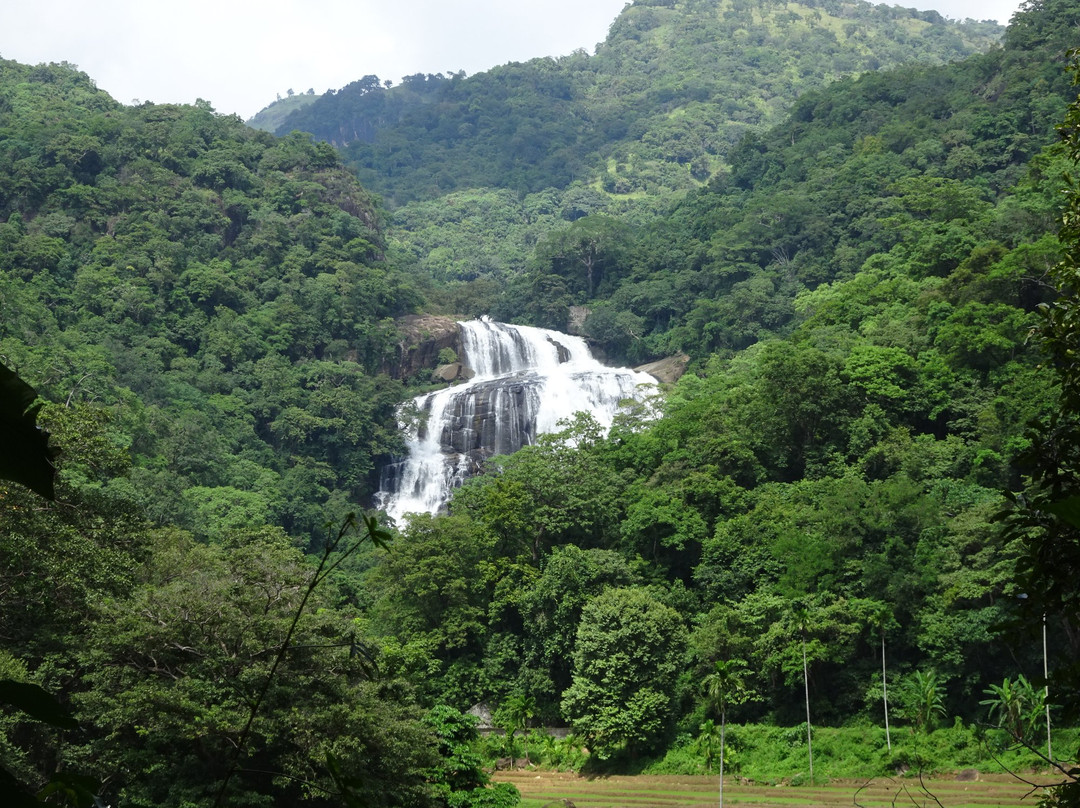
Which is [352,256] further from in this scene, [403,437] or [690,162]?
[690,162]

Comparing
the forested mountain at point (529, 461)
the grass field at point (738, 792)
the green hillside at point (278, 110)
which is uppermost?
the green hillside at point (278, 110)

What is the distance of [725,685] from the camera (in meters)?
23.4

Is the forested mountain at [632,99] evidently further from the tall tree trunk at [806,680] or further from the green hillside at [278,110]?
the tall tree trunk at [806,680]

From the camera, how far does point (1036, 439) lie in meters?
4.78

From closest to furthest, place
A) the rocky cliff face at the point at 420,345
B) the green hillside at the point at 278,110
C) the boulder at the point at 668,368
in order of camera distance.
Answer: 1. the boulder at the point at 668,368
2. the rocky cliff face at the point at 420,345
3. the green hillside at the point at 278,110

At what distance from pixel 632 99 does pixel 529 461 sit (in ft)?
232

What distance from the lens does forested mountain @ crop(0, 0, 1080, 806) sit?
1619 cm

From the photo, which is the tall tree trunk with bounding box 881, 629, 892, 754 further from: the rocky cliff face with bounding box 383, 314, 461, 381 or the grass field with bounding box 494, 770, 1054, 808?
the rocky cliff face with bounding box 383, 314, 461, 381

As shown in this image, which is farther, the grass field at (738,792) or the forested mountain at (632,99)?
the forested mountain at (632,99)

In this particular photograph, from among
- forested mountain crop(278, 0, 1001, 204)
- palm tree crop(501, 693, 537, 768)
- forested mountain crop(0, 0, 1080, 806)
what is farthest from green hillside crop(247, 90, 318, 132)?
palm tree crop(501, 693, 537, 768)

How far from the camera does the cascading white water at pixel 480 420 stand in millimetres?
40344

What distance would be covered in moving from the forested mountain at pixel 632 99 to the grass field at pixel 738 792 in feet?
203

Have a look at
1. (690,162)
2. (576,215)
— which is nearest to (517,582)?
(576,215)

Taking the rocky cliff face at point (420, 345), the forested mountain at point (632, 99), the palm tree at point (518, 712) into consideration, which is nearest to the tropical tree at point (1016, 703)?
the palm tree at point (518, 712)
